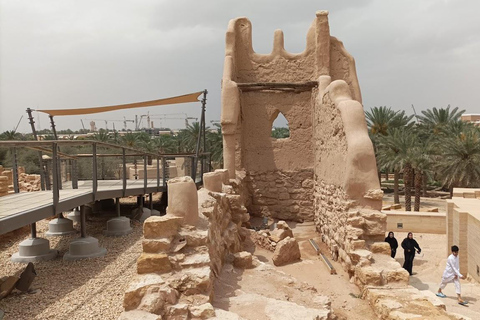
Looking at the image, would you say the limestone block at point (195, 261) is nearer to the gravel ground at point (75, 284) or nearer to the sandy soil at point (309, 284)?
the sandy soil at point (309, 284)

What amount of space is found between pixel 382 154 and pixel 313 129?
10950mm

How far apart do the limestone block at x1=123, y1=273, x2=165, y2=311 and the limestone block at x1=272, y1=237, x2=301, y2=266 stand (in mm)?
4331

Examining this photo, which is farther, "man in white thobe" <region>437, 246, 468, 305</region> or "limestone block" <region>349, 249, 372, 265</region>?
"man in white thobe" <region>437, 246, 468, 305</region>

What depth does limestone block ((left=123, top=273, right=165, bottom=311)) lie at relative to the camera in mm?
4203

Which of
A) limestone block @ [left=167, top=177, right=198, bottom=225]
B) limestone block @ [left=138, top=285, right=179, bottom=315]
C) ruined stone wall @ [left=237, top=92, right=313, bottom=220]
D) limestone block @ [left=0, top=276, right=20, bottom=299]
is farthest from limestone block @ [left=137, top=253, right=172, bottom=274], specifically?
ruined stone wall @ [left=237, top=92, right=313, bottom=220]

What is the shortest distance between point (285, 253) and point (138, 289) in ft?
15.9

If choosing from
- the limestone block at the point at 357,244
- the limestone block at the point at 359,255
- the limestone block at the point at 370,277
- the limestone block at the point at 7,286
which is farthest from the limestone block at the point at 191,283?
the limestone block at the point at 357,244

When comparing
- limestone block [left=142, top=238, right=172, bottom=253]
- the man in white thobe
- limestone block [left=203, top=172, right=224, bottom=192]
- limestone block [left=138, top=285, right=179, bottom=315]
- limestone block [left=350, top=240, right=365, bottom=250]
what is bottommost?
the man in white thobe

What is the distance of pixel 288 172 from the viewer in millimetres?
12578

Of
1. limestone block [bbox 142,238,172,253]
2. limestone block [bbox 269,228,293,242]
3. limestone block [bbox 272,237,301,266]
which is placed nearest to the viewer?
limestone block [bbox 142,238,172,253]

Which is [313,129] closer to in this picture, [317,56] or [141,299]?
[317,56]

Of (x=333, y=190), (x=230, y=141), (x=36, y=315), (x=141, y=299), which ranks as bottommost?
(x=36, y=315)

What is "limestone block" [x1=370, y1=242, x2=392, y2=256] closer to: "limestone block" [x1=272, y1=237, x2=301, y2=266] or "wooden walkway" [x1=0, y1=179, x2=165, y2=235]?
"limestone block" [x1=272, y1=237, x2=301, y2=266]

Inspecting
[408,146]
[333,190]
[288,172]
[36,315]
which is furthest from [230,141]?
[408,146]
